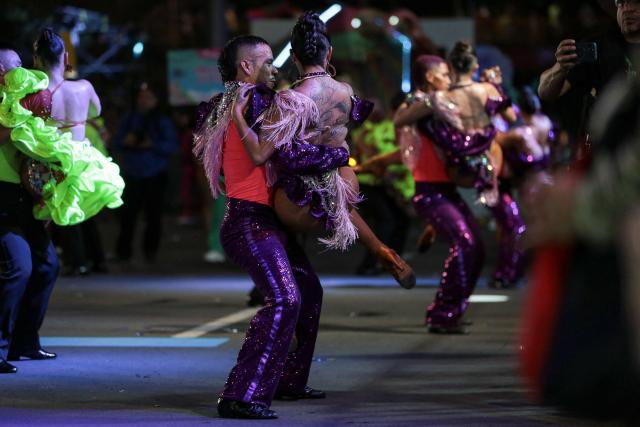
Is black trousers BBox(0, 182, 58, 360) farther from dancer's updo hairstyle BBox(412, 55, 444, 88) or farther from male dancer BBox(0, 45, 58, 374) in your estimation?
dancer's updo hairstyle BBox(412, 55, 444, 88)

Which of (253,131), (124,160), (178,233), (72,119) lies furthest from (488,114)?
(178,233)

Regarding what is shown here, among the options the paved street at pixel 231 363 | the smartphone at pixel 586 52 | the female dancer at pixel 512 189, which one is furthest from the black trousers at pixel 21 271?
the female dancer at pixel 512 189

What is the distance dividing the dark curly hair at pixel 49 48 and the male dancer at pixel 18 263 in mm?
281

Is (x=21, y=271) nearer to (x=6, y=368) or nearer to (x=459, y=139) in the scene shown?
(x=6, y=368)

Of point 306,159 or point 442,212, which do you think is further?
point 442,212

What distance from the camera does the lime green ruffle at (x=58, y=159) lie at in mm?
8266

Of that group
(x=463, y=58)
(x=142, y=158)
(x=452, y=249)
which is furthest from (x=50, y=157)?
(x=142, y=158)

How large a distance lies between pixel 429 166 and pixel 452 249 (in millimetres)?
640

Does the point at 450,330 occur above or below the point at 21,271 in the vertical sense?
below

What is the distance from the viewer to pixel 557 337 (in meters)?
3.73

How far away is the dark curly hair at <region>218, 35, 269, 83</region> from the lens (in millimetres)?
A: 7156

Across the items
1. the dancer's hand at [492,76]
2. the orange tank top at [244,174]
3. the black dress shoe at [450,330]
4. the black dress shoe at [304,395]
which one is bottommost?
the black dress shoe at [450,330]

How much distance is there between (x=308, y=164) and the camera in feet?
23.0

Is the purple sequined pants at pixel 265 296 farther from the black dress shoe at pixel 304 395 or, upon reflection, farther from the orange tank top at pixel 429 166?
the orange tank top at pixel 429 166
